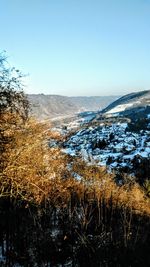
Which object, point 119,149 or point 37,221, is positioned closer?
point 37,221

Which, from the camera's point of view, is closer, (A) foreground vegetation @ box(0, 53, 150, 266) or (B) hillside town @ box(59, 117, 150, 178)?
(A) foreground vegetation @ box(0, 53, 150, 266)

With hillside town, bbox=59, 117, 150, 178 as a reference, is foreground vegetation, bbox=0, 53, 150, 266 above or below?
above

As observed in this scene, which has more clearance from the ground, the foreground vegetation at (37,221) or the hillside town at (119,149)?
the foreground vegetation at (37,221)

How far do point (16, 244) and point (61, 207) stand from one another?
3.86 m

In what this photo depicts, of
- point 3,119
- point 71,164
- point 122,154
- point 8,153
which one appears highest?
point 3,119

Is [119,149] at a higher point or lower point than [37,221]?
lower

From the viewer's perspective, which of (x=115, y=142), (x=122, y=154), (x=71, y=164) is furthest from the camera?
(x=115, y=142)

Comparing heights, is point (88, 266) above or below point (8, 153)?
below

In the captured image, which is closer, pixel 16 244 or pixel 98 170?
pixel 16 244

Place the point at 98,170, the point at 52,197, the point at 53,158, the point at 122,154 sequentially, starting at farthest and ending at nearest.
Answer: the point at 122,154 → the point at 98,170 → the point at 53,158 → the point at 52,197

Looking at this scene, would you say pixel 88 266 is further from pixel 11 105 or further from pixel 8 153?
pixel 11 105

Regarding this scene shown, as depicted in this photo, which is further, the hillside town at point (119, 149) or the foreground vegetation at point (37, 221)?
the hillside town at point (119, 149)

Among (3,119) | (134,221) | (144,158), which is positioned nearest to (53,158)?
(134,221)

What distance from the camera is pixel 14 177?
46.7ft
